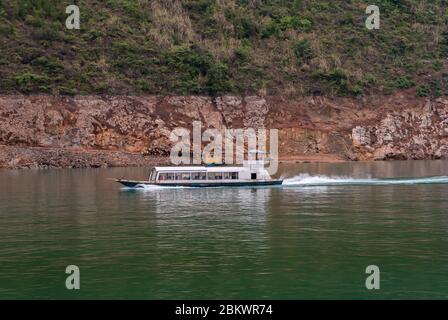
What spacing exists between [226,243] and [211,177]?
103 feet

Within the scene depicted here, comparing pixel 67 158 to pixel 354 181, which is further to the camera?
pixel 67 158

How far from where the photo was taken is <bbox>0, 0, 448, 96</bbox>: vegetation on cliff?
10800cm

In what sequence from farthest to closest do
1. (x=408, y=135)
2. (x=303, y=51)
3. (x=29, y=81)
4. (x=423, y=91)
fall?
1. (x=303, y=51)
2. (x=423, y=91)
3. (x=408, y=135)
4. (x=29, y=81)

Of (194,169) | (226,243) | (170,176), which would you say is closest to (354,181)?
(194,169)

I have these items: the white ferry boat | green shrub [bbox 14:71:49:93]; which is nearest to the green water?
the white ferry boat

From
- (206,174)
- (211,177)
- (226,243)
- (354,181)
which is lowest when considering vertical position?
(226,243)

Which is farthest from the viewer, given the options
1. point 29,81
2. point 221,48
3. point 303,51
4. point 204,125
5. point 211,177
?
point 303,51

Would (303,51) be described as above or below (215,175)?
above

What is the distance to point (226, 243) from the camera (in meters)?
33.5

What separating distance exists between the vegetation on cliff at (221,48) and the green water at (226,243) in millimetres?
52878

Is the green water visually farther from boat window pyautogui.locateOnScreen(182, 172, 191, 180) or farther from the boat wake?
the boat wake

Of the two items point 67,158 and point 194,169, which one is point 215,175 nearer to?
point 194,169

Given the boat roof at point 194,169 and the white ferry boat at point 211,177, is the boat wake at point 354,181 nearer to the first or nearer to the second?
the white ferry boat at point 211,177

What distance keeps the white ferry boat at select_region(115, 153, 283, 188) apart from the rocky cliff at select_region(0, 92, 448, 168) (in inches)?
1266
